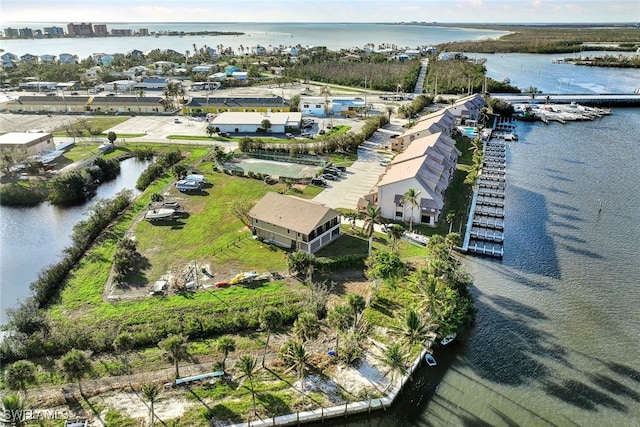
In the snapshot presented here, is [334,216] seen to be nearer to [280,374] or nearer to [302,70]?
[280,374]

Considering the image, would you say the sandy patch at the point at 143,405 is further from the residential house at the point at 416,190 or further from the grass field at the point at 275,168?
the grass field at the point at 275,168

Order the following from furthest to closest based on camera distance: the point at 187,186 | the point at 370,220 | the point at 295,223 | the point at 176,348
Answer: the point at 187,186 → the point at 295,223 → the point at 370,220 → the point at 176,348

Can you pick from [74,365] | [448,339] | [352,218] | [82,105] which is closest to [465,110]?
[352,218]

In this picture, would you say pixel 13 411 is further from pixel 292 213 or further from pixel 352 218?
pixel 352 218

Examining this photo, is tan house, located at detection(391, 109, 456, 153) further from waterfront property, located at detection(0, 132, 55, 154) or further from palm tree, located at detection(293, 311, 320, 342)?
waterfront property, located at detection(0, 132, 55, 154)

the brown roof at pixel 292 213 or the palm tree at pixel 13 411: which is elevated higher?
the brown roof at pixel 292 213

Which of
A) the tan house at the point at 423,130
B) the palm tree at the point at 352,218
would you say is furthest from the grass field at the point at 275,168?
the tan house at the point at 423,130

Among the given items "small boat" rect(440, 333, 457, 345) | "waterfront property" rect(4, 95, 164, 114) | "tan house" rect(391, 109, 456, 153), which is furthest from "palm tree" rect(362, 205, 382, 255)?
"waterfront property" rect(4, 95, 164, 114)
